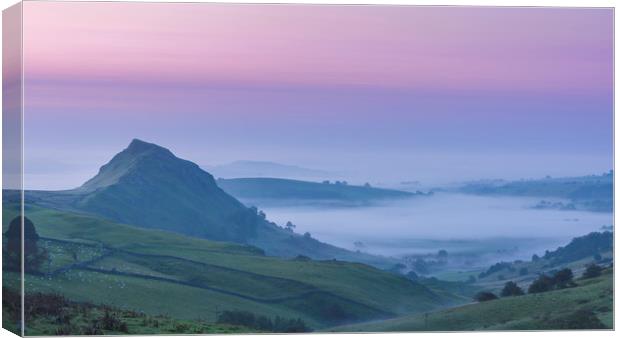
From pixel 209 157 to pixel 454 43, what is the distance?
374cm

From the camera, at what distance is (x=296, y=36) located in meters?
22.1

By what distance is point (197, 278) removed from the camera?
2209cm

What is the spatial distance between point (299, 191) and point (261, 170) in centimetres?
59

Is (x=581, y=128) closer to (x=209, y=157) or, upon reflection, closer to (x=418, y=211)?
(x=418, y=211)

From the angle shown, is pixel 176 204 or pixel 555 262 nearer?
pixel 176 204

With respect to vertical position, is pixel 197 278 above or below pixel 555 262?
below

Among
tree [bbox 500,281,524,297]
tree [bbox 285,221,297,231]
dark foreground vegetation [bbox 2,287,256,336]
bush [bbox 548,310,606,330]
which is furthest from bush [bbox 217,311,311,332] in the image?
bush [bbox 548,310,606,330]

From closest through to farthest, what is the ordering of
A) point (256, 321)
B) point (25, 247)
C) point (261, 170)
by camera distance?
point (25, 247) < point (256, 321) < point (261, 170)

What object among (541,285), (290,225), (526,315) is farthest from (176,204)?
(541,285)

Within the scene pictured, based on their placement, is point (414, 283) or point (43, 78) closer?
point (43, 78)

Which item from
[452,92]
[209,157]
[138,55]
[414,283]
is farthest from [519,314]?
[138,55]

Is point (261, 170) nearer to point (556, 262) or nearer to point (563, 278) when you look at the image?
point (556, 262)

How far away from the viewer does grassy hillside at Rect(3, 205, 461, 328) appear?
2166 centimetres

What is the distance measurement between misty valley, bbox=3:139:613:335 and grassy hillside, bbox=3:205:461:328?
0.02 m
